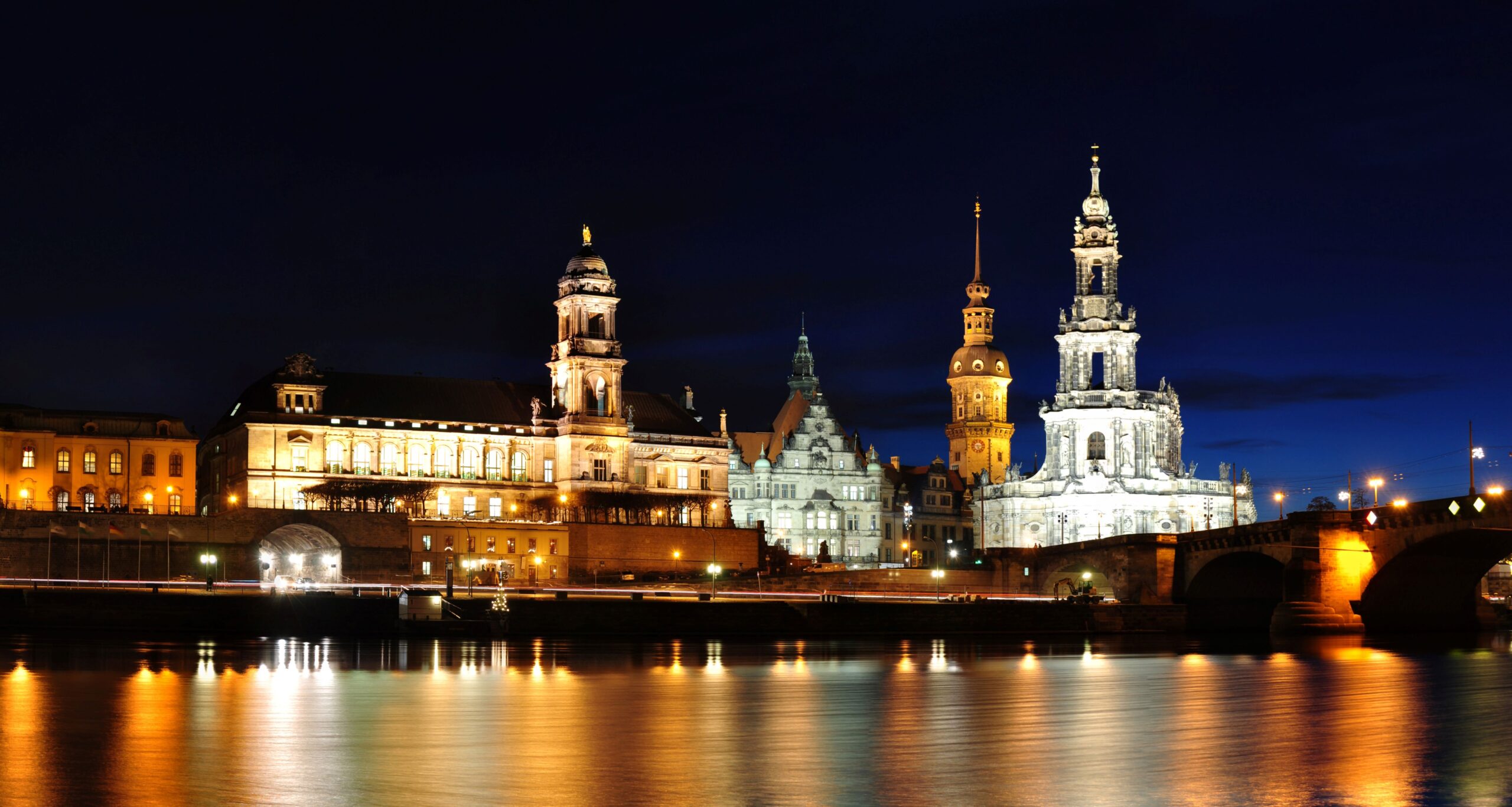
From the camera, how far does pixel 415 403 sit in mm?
133000

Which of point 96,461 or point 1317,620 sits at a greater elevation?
point 96,461

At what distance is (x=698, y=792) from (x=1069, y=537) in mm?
136723

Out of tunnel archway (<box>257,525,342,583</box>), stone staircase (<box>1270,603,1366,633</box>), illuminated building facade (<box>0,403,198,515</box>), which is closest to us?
stone staircase (<box>1270,603,1366,633</box>)

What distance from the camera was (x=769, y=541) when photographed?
155 meters

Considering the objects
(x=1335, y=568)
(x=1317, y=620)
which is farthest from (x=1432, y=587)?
(x=1317, y=620)

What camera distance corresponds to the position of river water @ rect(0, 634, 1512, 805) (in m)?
25.8

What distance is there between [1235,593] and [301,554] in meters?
58.5

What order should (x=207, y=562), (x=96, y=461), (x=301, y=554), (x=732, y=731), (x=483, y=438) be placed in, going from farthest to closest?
1. (x=483, y=438)
2. (x=96, y=461)
3. (x=301, y=554)
4. (x=207, y=562)
5. (x=732, y=731)

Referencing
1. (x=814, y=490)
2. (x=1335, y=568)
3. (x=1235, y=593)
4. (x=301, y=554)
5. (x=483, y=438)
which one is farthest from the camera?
(x=814, y=490)

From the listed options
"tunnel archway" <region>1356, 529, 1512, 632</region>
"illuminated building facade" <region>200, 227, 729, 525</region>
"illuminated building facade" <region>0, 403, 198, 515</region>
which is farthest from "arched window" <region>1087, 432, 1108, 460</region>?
"illuminated building facade" <region>0, 403, 198, 515</region>

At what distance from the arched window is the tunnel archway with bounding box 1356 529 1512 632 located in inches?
2606

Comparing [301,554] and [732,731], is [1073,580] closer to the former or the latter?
[301,554]

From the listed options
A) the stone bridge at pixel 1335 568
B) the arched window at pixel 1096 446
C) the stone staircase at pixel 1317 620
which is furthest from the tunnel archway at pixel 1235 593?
the arched window at pixel 1096 446

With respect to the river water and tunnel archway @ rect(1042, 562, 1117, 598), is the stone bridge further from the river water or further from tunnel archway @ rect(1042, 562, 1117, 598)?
the river water
